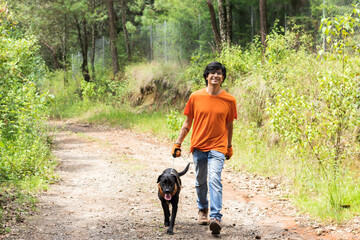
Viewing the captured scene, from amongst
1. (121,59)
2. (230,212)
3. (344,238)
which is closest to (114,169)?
(230,212)

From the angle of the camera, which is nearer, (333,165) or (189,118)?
(189,118)

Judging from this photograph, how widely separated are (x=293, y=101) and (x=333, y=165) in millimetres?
1277

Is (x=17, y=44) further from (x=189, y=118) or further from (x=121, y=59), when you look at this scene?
(x=121, y=59)

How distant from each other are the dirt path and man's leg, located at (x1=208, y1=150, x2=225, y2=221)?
0.38 m

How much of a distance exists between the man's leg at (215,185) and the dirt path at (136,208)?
0.38 m

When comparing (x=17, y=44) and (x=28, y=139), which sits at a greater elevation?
(x=17, y=44)

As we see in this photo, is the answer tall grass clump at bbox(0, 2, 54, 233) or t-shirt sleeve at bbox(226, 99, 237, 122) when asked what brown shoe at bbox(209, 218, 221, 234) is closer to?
t-shirt sleeve at bbox(226, 99, 237, 122)

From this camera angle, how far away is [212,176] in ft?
18.7

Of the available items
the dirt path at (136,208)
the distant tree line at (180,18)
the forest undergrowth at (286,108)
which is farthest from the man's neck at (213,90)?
the distant tree line at (180,18)

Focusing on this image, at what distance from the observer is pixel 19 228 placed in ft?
19.9

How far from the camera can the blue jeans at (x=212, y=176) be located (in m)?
5.62

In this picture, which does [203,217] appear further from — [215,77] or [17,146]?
[17,146]

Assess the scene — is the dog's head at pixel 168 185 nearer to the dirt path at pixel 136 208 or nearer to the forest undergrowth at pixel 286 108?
the dirt path at pixel 136 208

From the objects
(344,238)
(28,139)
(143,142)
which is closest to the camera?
(344,238)
